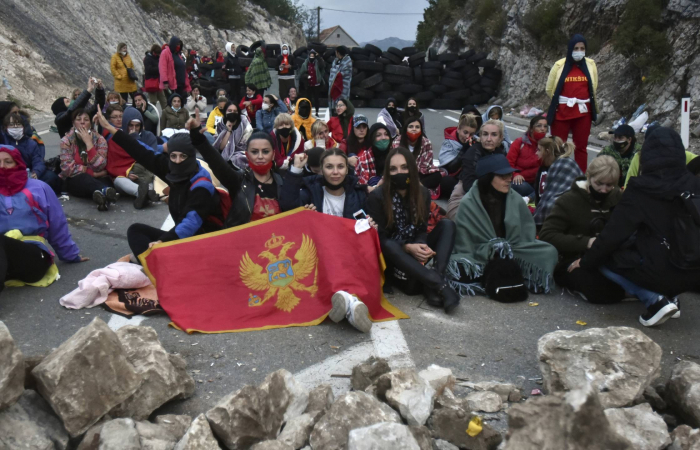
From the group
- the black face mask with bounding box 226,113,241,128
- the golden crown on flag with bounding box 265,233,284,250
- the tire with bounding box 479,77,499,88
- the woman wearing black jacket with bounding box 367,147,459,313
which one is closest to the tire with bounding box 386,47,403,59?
the tire with bounding box 479,77,499,88

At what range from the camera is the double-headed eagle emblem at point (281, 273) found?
491 cm

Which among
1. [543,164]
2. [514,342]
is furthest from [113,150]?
[514,342]

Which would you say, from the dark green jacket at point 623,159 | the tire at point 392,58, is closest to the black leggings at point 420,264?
the dark green jacket at point 623,159

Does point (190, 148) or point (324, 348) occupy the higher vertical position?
point (190, 148)

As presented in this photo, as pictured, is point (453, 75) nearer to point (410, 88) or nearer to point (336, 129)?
point (410, 88)

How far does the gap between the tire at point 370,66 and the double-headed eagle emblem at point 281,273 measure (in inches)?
756

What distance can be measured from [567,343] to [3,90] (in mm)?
21842

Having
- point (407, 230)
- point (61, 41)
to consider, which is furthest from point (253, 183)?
point (61, 41)

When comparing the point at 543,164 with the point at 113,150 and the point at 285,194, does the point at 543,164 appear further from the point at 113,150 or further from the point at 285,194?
the point at 113,150

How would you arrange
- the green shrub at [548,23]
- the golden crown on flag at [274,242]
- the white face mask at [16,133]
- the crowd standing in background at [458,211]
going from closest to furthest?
1. the crowd standing in background at [458,211]
2. the golden crown on flag at [274,242]
3. the white face mask at [16,133]
4. the green shrub at [548,23]

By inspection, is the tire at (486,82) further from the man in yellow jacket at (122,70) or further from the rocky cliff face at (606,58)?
the man in yellow jacket at (122,70)

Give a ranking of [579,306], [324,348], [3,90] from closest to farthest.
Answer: [324,348] < [579,306] < [3,90]

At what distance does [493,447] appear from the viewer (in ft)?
9.94

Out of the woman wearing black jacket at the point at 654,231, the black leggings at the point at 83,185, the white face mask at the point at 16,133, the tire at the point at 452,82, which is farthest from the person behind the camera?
the tire at the point at 452,82
